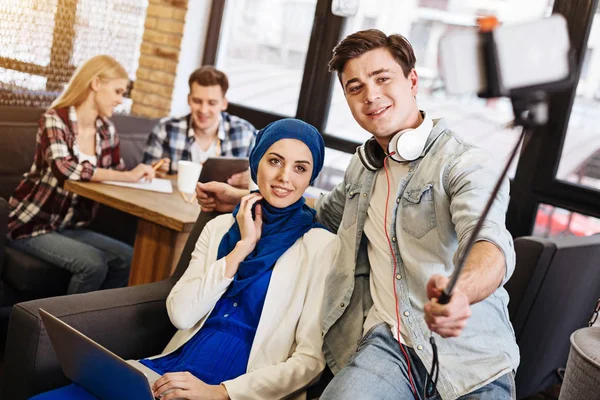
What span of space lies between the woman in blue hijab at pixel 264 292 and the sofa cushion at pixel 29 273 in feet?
3.93

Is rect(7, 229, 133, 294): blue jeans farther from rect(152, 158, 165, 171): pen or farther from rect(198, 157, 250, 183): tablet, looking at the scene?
rect(198, 157, 250, 183): tablet

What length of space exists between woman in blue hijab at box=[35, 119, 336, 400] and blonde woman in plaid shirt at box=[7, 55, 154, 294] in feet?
3.79

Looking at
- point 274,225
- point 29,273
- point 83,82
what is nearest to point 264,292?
point 274,225

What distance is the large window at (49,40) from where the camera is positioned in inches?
147

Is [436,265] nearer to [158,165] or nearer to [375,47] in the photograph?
[375,47]

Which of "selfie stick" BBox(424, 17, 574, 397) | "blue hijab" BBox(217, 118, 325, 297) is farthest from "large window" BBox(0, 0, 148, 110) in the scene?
"selfie stick" BBox(424, 17, 574, 397)

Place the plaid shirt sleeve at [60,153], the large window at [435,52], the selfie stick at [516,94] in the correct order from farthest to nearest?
the large window at [435,52] → the plaid shirt sleeve at [60,153] → the selfie stick at [516,94]

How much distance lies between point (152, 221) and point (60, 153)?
57 centimetres

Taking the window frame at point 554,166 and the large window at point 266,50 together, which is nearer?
the window frame at point 554,166

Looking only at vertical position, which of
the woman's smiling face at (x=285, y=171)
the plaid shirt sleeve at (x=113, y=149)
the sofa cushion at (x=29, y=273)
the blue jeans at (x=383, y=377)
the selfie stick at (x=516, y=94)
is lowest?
the sofa cushion at (x=29, y=273)

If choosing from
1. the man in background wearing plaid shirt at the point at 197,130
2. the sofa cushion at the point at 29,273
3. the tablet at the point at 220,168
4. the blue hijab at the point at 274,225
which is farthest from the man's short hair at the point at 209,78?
the blue hijab at the point at 274,225

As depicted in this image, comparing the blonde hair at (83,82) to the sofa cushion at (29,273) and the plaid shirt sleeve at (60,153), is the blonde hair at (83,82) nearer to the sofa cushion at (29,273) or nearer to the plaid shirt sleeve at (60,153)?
the plaid shirt sleeve at (60,153)

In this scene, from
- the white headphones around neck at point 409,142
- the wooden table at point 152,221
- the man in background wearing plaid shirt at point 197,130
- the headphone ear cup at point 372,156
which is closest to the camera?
the white headphones around neck at point 409,142

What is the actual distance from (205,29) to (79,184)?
2.29 m
